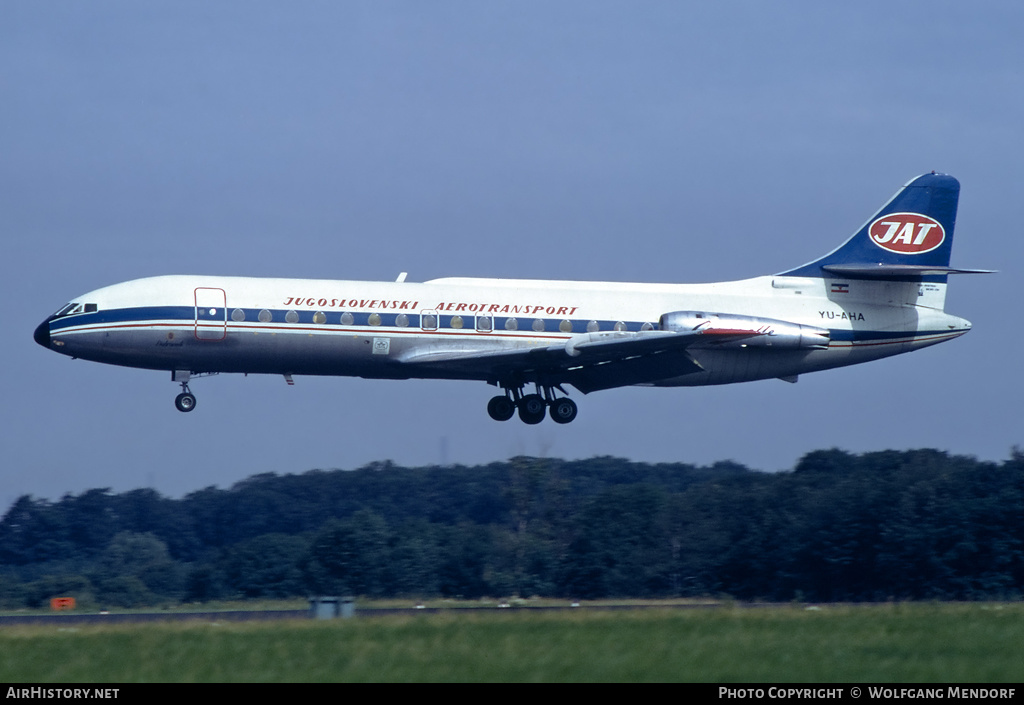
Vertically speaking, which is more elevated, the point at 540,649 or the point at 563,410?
the point at 563,410

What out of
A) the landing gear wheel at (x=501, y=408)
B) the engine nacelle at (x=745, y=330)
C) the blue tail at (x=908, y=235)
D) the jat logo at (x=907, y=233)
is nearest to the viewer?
the engine nacelle at (x=745, y=330)

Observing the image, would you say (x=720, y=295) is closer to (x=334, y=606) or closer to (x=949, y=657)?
(x=334, y=606)

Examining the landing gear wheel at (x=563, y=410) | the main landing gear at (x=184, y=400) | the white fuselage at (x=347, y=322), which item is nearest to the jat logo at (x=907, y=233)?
the white fuselage at (x=347, y=322)

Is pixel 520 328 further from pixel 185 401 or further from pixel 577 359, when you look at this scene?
pixel 185 401

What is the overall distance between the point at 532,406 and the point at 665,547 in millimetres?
21218

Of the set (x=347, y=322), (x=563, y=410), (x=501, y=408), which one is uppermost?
(x=347, y=322)

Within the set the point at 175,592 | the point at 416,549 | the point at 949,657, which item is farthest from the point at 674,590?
the point at 949,657

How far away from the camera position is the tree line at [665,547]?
4525cm

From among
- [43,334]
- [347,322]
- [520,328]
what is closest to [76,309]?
[43,334]

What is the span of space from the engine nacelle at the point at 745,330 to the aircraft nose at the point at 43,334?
48.3 ft

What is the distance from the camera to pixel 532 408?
109 feet

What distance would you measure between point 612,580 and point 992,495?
14.4m

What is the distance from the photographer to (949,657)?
17.7m

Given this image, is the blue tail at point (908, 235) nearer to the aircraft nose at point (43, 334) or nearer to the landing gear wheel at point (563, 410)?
the landing gear wheel at point (563, 410)
